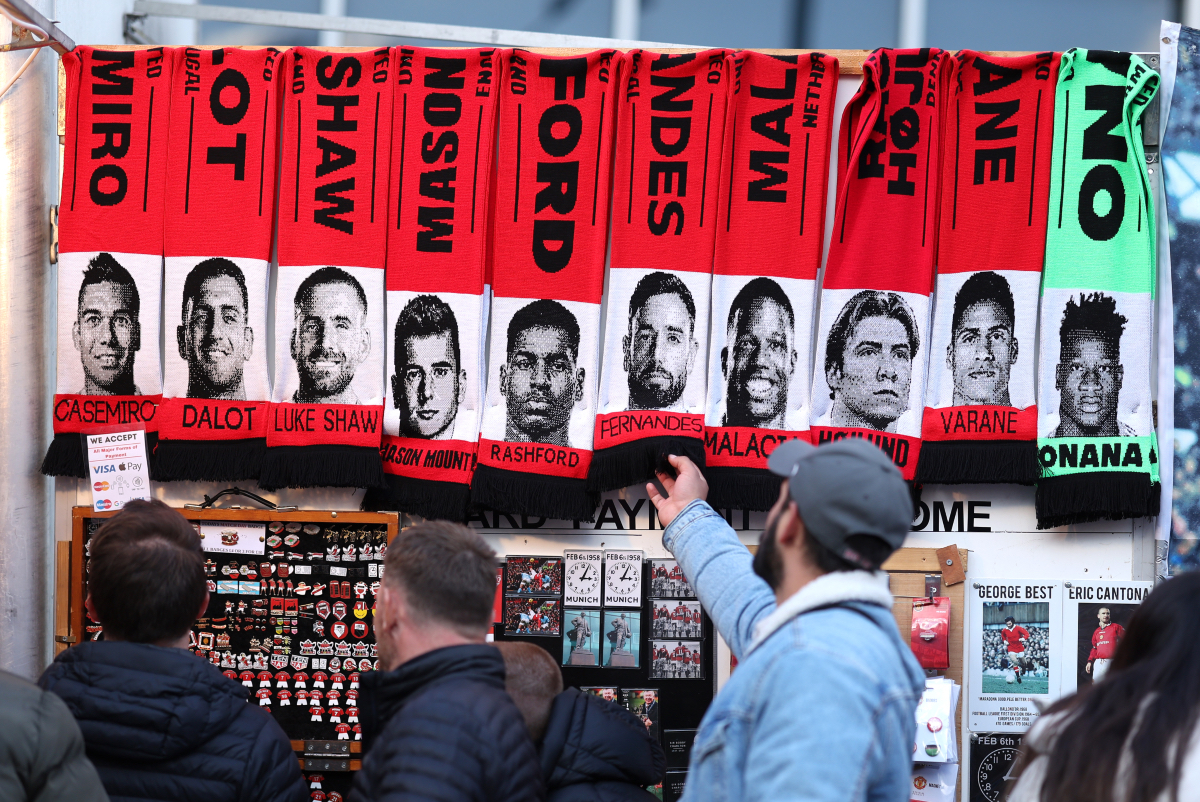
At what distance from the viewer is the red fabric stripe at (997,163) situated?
12.1ft

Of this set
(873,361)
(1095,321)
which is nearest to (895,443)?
(873,361)

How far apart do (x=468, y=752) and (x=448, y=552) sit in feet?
1.36

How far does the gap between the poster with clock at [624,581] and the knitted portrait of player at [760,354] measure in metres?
0.60

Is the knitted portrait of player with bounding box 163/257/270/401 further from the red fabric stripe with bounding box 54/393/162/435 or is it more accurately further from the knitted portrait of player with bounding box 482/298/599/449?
the knitted portrait of player with bounding box 482/298/599/449

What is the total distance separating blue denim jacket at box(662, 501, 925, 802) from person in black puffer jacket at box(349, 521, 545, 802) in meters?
0.37

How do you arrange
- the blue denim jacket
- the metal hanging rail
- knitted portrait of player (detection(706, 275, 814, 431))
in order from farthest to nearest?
1. the metal hanging rail
2. knitted portrait of player (detection(706, 275, 814, 431))
3. the blue denim jacket

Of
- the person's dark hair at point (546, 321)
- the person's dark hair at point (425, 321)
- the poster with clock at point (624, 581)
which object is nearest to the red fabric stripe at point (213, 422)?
the person's dark hair at point (425, 321)

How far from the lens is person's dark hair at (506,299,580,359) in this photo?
3822 millimetres

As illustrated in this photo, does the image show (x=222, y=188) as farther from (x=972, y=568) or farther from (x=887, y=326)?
(x=972, y=568)

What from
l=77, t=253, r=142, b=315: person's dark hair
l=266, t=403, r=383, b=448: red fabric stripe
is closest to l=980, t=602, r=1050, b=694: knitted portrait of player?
l=266, t=403, r=383, b=448: red fabric stripe

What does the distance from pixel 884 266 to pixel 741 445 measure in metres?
0.83

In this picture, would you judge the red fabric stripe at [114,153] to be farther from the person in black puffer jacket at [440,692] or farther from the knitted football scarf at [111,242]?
the person in black puffer jacket at [440,692]

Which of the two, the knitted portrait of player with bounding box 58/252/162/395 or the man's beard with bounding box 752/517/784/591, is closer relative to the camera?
the man's beard with bounding box 752/517/784/591

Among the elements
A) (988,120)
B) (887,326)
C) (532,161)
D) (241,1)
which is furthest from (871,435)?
(241,1)
